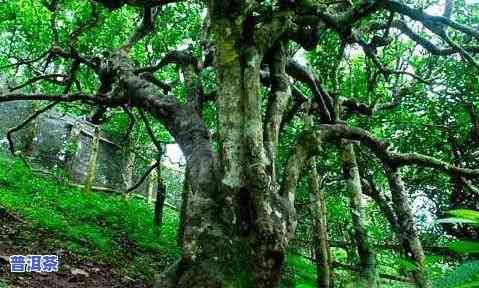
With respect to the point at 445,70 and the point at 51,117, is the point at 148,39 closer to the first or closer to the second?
the point at 445,70

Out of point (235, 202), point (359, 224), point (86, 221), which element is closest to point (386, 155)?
point (359, 224)

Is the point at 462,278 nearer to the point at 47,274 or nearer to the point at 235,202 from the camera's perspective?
the point at 235,202

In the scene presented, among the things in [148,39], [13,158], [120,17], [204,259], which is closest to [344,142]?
[204,259]

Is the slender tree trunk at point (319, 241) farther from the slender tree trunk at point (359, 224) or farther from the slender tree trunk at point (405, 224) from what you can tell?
the slender tree trunk at point (405, 224)

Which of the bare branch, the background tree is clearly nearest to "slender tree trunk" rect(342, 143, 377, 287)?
the background tree

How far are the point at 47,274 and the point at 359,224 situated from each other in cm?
421

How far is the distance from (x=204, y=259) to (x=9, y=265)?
3076 millimetres

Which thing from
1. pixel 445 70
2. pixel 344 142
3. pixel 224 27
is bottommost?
pixel 344 142

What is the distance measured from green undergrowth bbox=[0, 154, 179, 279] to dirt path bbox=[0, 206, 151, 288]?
347 mm

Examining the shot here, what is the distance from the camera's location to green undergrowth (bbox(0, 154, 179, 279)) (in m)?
8.42

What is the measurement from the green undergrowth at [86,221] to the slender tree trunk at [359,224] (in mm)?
3588

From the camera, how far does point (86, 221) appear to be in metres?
10.9

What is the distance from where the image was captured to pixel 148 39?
34.5 feet

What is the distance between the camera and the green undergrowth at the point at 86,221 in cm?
842
